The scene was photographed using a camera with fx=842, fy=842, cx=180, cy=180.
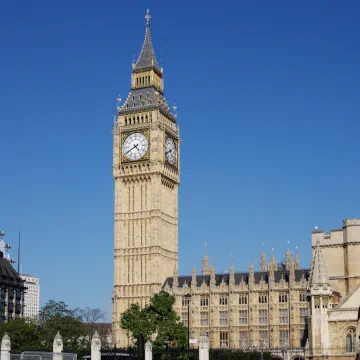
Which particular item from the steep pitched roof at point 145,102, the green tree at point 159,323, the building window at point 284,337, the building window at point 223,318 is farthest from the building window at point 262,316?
the steep pitched roof at point 145,102

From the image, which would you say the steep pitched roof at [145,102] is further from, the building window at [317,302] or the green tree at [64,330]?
the building window at [317,302]

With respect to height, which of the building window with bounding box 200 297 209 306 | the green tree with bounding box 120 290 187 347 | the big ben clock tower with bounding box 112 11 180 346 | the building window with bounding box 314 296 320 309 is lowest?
the green tree with bounding box 120 290 187 347

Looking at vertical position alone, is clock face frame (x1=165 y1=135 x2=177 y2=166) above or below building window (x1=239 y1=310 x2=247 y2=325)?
above

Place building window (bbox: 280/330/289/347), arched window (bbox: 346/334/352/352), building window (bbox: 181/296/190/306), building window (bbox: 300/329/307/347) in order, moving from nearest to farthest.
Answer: arched window (bbox: 346/334/352/352)
building window (bbox: 300/329/307/347)
building window (bbox: 280/330/289/347)
building window (bbox: 181/296/190/306)

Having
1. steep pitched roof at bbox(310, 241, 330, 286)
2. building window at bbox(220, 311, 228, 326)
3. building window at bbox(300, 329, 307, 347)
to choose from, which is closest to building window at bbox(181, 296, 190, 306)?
building window at bbox(220, 311, 228, 326)

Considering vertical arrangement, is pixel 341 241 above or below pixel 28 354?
above

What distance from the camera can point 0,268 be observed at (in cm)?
14488

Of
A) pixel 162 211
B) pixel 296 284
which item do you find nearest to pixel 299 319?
pixel 296 284

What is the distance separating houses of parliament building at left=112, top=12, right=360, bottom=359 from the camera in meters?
118

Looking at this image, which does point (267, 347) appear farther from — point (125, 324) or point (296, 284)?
point (125, 324)

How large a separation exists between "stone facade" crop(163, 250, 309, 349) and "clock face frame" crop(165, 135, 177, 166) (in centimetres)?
1979

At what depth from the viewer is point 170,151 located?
443 ft

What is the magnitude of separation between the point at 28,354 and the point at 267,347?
67.7m

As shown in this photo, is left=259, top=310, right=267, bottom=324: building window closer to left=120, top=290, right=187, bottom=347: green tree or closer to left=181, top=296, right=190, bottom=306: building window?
left=181, top=296, right=190, bottom=306: building window
